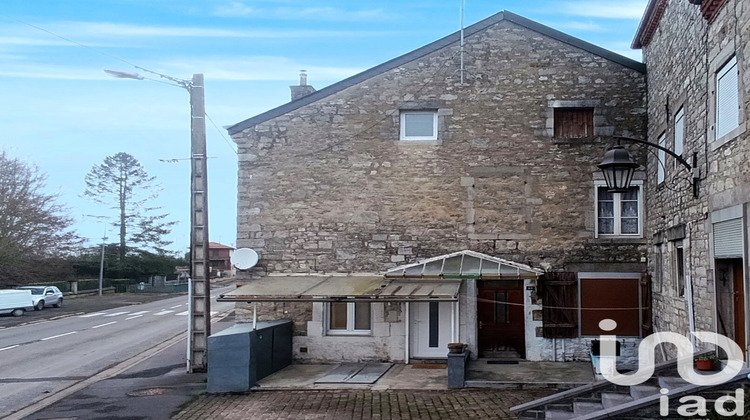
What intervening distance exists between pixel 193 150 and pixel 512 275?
702 cm

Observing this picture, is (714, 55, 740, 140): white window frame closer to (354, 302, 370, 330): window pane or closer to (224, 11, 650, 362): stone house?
(224, 11, 650, 362): stone house

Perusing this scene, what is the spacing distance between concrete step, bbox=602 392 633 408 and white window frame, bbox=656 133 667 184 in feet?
16.0

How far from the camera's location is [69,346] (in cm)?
1898

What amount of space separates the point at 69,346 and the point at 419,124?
12199mm

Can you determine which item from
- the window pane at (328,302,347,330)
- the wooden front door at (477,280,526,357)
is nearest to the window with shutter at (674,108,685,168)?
the wooden front door at (477,280,526,357)

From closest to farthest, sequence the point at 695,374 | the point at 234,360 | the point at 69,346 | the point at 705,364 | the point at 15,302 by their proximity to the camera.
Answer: the point at 705,364
the point at 695,374
the point at 234,360
the point at 69,346
the point at 15,302

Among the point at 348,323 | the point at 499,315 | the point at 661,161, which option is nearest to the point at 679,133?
the point at 661,161

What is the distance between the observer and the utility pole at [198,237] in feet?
44.0

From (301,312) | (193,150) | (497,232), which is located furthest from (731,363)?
(193,150)

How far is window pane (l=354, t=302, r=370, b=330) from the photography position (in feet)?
46.2

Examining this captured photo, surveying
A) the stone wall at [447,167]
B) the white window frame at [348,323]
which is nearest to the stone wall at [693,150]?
the stone wall at [447,167]

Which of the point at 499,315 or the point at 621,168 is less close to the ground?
the point at 621,168

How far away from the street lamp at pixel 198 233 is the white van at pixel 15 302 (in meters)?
20.3

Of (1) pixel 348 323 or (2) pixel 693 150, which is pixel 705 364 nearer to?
(2) pixel 693 150
